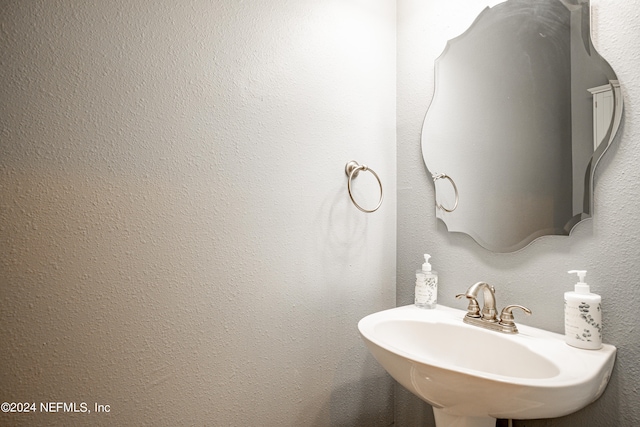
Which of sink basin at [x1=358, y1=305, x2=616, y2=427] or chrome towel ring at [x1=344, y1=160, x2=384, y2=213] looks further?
chrome towel ring at [x1=344, y1=160, x2=384, y2=213]

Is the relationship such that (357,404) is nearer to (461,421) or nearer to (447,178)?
(461,421)

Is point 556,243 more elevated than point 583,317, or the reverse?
point 556,243

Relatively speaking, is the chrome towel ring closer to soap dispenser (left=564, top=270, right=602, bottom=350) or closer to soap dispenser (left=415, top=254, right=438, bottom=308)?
soap dispenser (left=415, top=254, right=438, bottom=308)

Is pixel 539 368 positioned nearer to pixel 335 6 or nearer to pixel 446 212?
pixel 446 212

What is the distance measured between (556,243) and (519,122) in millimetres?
372

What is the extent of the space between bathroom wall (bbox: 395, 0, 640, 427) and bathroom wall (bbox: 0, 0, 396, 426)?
0.11 meters

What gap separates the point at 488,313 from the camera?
1037 mm

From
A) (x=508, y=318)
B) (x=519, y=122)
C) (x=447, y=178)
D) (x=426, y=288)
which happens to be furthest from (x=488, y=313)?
(x=519, y=122)

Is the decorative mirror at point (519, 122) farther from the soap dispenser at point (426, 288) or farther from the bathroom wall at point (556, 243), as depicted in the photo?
the soap dispenser at point (426, 288)

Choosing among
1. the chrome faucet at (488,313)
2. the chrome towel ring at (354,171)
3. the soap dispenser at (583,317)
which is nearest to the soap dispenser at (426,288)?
the chrome faucet at (488,313)

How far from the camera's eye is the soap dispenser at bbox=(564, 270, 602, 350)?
849 mm

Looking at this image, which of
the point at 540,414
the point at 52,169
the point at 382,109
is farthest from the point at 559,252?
the point at 52,169

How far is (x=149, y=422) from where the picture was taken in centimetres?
94

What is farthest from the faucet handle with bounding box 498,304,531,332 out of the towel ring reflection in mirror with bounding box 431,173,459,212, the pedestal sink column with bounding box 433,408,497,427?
the towel ring reflection in mirror with bounding box 431,173,459,212
